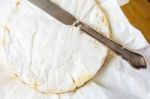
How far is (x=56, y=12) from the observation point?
47cm

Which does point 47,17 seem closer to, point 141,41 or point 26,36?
point 26,36

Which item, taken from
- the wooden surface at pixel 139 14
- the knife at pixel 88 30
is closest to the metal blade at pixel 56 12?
the knife at pixel 88 30

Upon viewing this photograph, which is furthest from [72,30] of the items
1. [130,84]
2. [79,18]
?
[130,84]

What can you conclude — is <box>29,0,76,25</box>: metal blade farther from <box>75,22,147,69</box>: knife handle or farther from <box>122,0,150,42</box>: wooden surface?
<box>122,0,150,42</box>: wooden surface

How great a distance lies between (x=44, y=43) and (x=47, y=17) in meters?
0.05

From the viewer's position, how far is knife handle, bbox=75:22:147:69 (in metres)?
0.46

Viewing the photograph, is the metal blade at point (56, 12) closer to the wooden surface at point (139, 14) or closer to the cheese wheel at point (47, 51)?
the cheese wheel at point (47, 51)

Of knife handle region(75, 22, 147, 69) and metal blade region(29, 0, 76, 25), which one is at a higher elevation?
knife handle region(75, 22, 147, 69)

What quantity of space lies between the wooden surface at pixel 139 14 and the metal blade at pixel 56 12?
0.14 meters

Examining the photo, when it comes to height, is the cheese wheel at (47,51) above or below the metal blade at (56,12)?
below

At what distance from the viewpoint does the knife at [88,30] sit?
460mm

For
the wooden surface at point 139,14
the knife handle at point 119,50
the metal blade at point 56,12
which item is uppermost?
the wooden surface at point 139,14

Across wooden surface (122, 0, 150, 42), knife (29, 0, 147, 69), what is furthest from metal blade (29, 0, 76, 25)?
wooden surface (122, 0, 150, 42)

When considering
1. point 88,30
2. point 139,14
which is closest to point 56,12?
point 88,30
